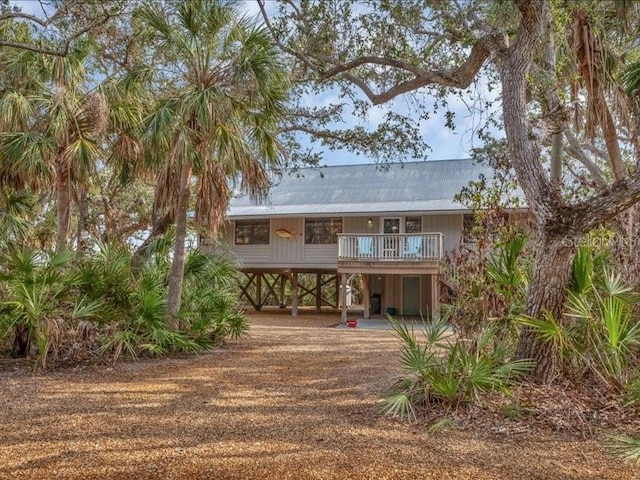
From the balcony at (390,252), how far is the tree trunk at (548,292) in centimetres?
1014

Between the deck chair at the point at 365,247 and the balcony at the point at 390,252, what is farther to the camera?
the deck chair at the point at 365,247

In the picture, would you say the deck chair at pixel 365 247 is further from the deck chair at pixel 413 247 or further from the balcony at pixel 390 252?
the deck chair at pixel 413 247

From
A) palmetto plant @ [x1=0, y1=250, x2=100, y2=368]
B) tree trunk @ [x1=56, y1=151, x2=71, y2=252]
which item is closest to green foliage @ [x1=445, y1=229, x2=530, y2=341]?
palmetto plant @ [x1=0, y1=250, x2=100, y2=368]

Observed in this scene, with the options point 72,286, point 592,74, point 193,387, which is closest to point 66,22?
point 72,286

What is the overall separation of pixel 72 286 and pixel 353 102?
302 inches

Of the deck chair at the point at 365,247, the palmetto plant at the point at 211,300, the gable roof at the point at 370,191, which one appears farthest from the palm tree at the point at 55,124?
the deck chair at the point at 365,247

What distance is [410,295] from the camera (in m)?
19.9

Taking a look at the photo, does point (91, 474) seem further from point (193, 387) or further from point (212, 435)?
point (193, 387)

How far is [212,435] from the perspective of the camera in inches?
177

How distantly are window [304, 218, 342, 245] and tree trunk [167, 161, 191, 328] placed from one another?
10.3 metres

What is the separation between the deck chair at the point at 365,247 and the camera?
56.1ft

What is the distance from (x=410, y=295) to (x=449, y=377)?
583 inches

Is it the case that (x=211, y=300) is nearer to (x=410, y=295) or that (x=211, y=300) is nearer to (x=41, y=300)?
(x=41, y=300)

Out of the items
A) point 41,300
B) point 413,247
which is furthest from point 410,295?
point 41,300
